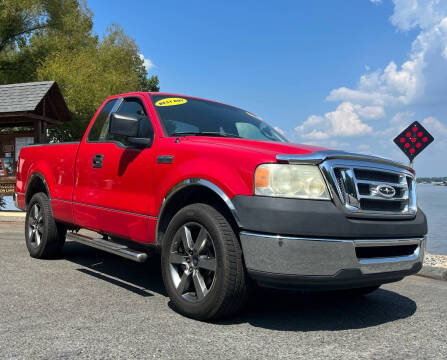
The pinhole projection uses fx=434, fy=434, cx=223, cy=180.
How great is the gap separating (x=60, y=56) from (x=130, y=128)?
81.1 ft

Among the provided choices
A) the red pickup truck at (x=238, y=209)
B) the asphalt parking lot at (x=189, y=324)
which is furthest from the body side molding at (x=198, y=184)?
the asphalt parking lot at (x=189, y=324)

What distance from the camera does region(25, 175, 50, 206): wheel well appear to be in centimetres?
604

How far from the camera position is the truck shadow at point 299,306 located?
345 centimetres

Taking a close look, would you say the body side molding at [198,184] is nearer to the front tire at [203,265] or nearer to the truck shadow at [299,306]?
the front tire at [203,265]

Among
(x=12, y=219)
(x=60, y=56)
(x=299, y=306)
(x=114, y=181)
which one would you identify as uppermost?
(x=60, y=56)

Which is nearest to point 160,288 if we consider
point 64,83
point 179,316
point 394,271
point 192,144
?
point 179,316

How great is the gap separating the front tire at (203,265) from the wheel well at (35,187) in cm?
299

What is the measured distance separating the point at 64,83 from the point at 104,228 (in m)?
21.3

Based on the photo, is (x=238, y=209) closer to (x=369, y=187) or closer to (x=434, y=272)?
(x=369, y=187)

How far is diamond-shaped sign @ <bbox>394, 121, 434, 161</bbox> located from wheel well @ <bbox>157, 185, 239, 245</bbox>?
21.2 ft

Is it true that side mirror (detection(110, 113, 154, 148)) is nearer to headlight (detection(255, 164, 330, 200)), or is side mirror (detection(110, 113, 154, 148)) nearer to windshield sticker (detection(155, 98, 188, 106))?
windshield sticker (detection(155, 98, 188, 106))

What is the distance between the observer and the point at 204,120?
15.0ft

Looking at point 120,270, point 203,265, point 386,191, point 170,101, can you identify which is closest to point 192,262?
point 203,265

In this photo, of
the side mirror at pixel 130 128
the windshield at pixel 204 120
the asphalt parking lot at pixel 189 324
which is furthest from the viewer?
the windshield at pixel 204 120
